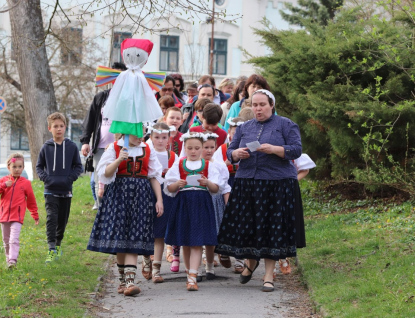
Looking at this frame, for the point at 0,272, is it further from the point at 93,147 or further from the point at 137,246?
the point at 93,147

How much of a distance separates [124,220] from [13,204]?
1.89 meters

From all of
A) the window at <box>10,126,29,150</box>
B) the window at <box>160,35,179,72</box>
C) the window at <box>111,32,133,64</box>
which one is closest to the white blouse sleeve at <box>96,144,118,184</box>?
the window at <box>111,32,133,64</box>

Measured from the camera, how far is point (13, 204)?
8.59m

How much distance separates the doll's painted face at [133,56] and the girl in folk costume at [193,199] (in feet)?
3.15

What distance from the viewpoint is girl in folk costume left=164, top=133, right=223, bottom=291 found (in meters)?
7.83

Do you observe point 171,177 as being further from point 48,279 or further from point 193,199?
point 48,279

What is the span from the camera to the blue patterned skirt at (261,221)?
7777 mm

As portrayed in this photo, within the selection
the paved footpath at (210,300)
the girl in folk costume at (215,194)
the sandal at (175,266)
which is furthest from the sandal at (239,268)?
the sandal at (175,266)

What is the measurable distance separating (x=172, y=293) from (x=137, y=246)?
25.3 inches

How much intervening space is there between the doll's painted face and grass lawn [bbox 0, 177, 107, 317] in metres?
2.37

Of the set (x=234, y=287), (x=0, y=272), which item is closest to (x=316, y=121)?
(x=234, y=287)

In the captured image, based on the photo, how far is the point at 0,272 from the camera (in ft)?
26.7

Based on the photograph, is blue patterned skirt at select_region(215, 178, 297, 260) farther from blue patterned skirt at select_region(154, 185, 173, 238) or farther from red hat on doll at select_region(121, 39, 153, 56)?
red hat on doll at select_region(121, 39, 153, 56)

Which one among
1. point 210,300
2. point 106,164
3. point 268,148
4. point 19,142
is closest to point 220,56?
point 19,142
